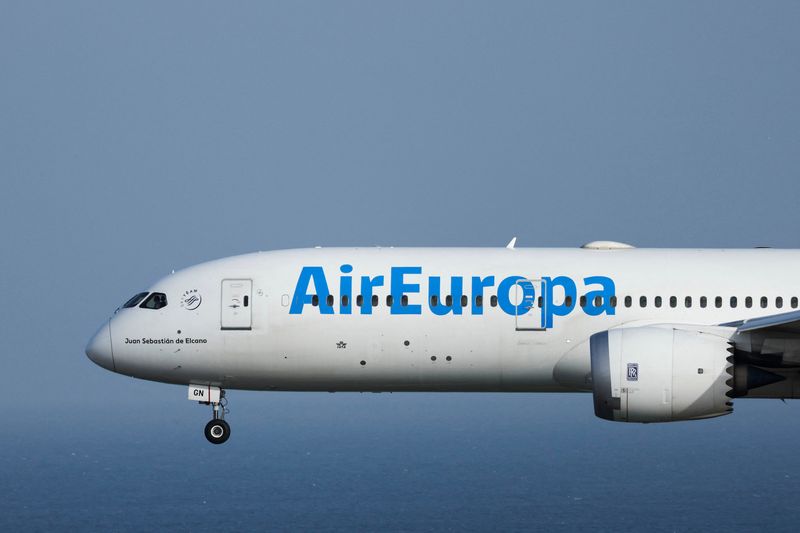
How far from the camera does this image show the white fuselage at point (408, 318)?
34062mm

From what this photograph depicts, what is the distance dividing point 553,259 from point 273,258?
7.77 m

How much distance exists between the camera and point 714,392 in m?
31.5

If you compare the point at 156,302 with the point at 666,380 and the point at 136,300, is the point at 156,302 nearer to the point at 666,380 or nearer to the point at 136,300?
the point at 136,300

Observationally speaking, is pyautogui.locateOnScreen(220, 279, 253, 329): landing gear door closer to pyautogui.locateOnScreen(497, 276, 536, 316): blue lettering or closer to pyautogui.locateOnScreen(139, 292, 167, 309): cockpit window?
pyautogui.locateOnScreen(139, 292, 167, 309): cockpit window

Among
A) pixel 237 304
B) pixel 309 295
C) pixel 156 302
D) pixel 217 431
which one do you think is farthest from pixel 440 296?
pixel 156 302

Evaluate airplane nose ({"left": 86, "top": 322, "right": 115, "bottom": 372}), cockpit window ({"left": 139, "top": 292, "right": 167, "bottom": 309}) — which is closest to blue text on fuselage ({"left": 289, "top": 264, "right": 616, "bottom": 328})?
cockpit window ({"left": 139, "top": 292, "right": 167, "bottom": 309})

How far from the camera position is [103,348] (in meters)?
34.8

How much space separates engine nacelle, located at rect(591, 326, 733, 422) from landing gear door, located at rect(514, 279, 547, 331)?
2.75 m

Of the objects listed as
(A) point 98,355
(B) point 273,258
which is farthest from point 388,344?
(A) point 98,355

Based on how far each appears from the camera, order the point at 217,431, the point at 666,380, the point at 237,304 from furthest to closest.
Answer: the point at 217,431 < the point at 237,304 < the point at 666,380

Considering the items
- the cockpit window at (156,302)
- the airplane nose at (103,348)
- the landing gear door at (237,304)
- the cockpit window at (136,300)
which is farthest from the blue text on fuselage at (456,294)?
the airplane nose at (103,348)

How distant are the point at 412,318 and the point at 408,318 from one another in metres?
0.11

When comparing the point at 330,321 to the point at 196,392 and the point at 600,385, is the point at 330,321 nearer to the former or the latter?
the point at 196,392

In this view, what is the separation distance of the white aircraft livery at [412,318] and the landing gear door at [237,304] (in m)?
0.04
